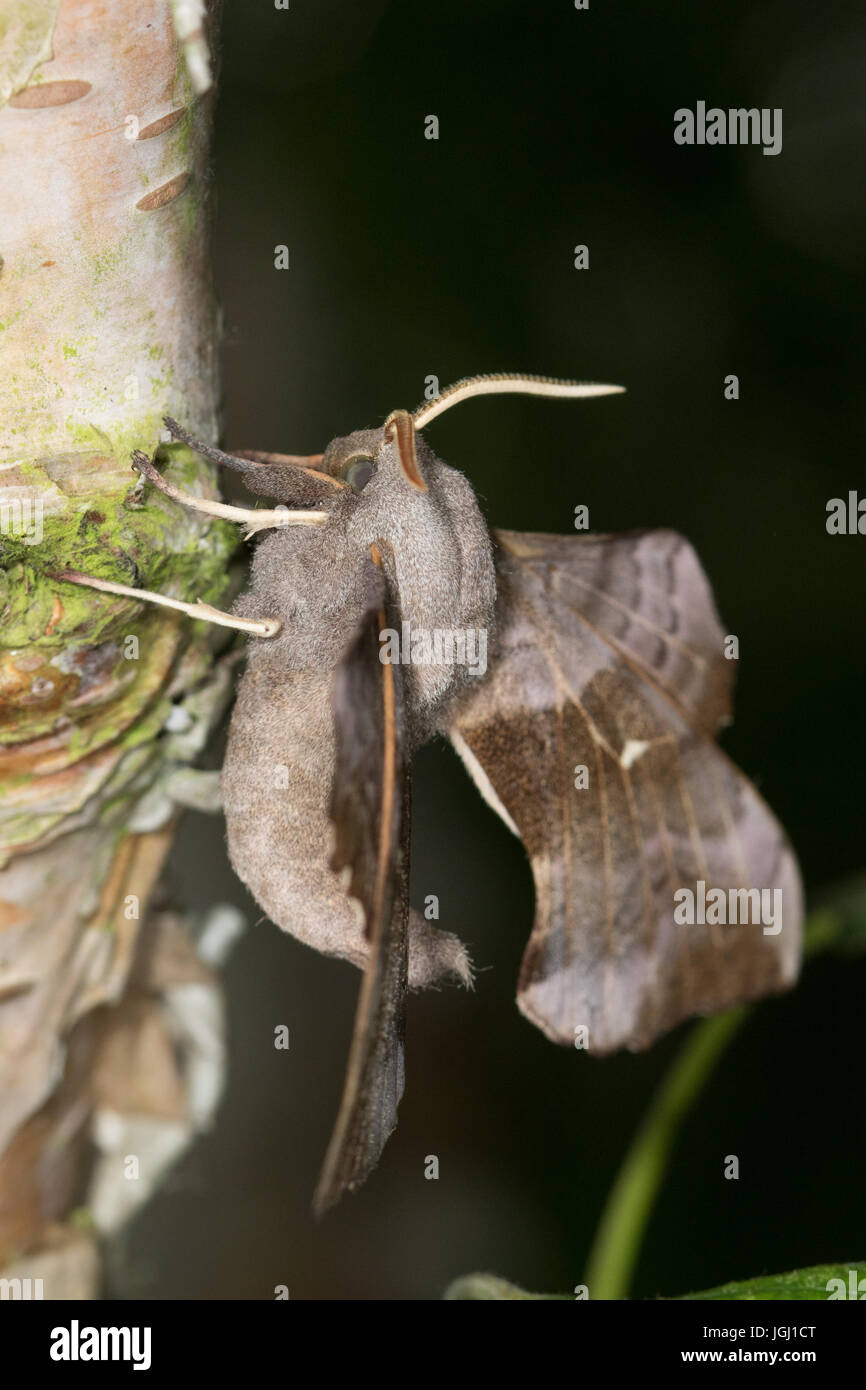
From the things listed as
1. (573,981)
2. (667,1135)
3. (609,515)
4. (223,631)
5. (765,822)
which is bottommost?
(667,1135)

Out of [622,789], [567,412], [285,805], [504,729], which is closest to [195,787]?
[285,805]

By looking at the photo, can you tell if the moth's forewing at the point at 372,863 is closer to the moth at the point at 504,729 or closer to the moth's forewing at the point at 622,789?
the moth at the point at 504,729

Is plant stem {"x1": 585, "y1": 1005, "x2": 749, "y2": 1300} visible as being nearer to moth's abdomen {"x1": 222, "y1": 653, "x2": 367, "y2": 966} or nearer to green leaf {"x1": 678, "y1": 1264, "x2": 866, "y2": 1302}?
green leaf {"x1": 678, "y1": 1264, "x2": 866, "y2": 1302}

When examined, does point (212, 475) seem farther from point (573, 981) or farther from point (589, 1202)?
point (589, 1202)

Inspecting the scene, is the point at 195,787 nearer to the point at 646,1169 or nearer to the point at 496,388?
the point at 496,388

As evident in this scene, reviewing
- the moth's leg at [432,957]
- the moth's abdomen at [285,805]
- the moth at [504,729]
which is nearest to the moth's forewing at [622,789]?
the moth at [504,729]

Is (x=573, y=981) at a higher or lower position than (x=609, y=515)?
lower

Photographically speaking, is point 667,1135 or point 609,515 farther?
point 609,515

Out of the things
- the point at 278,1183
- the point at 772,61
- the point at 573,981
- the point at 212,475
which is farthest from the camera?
the point at 278,1183

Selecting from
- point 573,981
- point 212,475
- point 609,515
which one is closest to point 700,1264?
point 573,981
